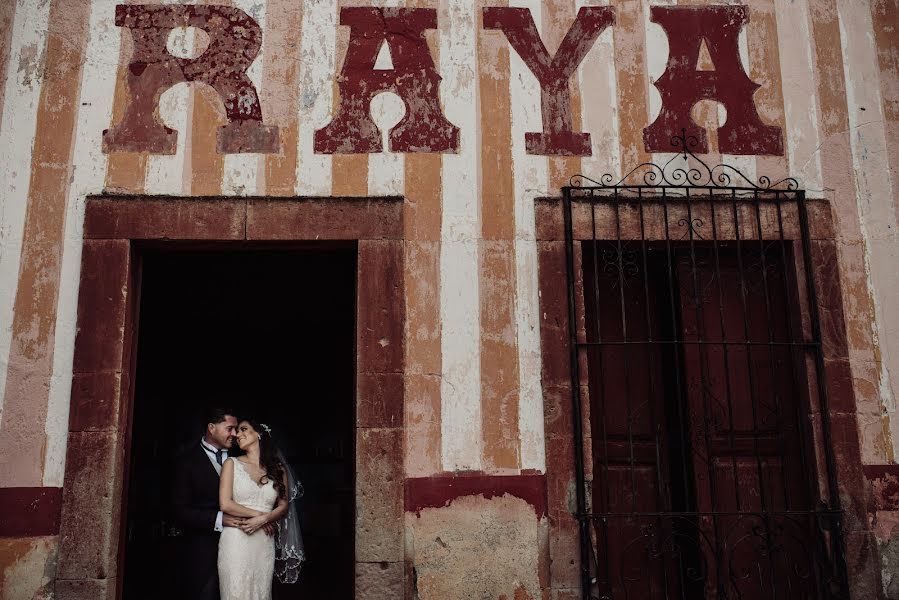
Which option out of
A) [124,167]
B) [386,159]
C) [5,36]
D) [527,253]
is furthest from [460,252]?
[5,36]

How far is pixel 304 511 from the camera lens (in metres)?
7.71

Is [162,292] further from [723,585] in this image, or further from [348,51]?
[723,585]

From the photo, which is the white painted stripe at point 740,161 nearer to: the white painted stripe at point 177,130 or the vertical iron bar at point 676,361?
the vertical iron bar at point 676,361

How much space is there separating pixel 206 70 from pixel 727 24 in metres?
2.93

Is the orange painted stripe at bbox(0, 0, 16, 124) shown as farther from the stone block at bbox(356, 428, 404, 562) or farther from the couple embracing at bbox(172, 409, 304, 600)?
the stone block at bbox(356, 428, 404, 562)

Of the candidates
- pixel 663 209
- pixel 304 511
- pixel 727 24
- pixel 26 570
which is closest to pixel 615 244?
pixel 663 209

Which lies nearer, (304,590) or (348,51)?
(348,51)

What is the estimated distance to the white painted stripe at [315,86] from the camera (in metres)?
4.65

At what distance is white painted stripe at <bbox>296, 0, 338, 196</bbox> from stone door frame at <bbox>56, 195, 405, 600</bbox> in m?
0.14

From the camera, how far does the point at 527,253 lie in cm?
461

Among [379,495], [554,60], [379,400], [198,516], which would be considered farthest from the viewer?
[554,60]

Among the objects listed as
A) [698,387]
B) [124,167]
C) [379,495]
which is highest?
[124,167]

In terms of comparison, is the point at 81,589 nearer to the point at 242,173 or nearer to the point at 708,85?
the point at 242,173

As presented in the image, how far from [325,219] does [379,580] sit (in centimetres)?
183
